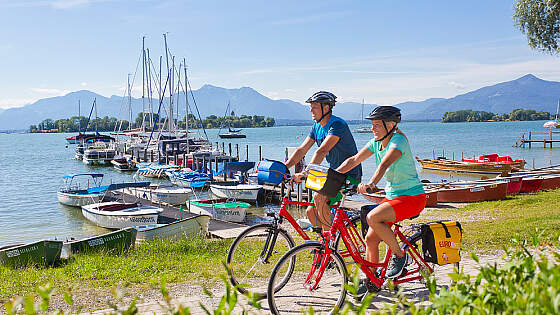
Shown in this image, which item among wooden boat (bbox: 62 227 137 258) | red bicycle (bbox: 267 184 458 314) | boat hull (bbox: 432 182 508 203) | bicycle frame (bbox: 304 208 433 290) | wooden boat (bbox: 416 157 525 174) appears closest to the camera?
red bicycle (bbox: 267 184 458 314)

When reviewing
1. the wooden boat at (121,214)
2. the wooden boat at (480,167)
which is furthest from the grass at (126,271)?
the wooden boat at (480,167)

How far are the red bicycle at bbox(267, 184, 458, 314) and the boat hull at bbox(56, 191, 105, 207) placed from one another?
69.5 feet

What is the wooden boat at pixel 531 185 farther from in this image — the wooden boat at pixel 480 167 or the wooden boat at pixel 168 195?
the wooden boat at pixel 168 195

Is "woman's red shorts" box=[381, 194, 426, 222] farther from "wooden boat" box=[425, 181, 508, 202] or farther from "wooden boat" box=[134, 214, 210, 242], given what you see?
"wooden boat" box=[425, 181, 508, 202]

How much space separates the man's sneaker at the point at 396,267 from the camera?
5004 millimetres

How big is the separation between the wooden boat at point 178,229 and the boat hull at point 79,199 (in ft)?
38.5

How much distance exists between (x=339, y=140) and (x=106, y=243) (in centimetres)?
602

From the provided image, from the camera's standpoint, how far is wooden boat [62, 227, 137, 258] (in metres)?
9.64

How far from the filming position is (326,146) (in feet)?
17.9

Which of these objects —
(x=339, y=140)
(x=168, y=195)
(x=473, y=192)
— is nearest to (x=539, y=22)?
(x=473, y=192)

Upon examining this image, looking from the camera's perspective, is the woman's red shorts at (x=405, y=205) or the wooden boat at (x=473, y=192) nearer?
the woman's red shorts at (x=405, y=205)

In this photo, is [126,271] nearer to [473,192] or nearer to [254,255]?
[254,255]

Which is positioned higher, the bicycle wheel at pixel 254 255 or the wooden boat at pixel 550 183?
the bicycle wheel at pixel 254 255

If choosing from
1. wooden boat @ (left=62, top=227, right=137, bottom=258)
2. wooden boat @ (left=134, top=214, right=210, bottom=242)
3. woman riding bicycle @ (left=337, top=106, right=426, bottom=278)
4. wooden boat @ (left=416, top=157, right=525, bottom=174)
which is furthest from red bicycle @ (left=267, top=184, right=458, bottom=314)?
wooden boat @ (left=416, top=157, right=525, bottom=174)
